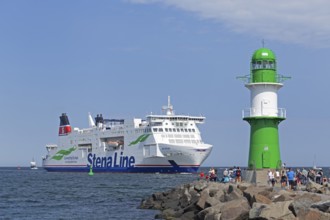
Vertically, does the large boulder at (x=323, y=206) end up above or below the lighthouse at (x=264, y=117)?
below

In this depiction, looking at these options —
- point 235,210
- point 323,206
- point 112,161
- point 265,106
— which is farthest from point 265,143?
point 112,161

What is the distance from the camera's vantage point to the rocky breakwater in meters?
13.0

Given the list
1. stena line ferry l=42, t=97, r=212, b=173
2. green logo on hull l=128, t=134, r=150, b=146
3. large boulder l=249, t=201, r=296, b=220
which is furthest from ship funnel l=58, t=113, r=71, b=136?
large boulder l=249, t=201, r=296, b=220

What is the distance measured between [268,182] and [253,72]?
436cm

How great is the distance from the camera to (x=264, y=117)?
2230cm

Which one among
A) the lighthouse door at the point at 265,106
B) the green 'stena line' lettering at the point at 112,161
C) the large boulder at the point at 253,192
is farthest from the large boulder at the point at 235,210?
the green 'stena line' lettering at the point at 112,161

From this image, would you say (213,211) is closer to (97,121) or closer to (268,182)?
(268,182)

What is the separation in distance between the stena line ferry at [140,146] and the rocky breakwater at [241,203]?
39.5 metres

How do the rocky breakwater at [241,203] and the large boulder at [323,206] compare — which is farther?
the rocky breakwater at [241,203]

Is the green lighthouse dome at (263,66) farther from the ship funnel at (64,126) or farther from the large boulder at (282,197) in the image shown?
the ship funnel at (64,126)

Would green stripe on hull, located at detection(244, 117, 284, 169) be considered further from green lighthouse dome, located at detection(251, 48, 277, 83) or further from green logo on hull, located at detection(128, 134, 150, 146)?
green logo on hull, located at detection(128, 134, 150, 146)

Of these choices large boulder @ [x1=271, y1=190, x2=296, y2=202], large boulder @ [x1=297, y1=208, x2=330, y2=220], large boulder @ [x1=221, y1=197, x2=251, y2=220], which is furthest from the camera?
large boulder @ [x1=271, y1=190, x2=296, y2=202]

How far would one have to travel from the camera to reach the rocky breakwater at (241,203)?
42.8 feet

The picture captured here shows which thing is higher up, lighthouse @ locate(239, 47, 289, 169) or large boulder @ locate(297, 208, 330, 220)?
lighthouse @ locate(239, 47, 289, 169)
